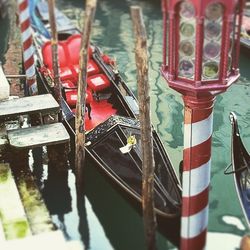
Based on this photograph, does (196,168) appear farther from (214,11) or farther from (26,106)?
(26,106)

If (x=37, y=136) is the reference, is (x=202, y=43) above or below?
above

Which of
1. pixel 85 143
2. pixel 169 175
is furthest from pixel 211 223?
pixel 85 143

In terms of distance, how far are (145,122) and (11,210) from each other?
131 cm

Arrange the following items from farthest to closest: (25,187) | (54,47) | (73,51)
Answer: (73,51) < (54,47) < (25,187)

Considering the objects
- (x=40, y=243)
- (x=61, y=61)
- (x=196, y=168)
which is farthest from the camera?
(x=61, y=61)

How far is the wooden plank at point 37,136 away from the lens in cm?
444

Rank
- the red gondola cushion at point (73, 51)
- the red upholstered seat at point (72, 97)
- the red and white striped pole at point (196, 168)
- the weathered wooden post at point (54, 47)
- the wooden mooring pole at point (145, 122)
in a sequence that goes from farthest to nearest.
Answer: the red gondola cushion at point (73, 51) < the red upholstered seat at point (72, 97) < the weathered wooden post at point (54, 47) < the wooden mooring pole at point (145, 122) < the red and white striped pole at point (196, 168)

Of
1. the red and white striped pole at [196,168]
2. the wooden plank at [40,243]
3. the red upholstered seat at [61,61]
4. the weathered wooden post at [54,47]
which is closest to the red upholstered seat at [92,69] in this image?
the red upholstered seat at [61,61]

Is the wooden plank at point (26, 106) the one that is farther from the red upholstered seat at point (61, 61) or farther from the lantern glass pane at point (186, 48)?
the lantern glass pane at point (186, 48)

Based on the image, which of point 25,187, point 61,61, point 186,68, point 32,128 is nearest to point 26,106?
point 32,128

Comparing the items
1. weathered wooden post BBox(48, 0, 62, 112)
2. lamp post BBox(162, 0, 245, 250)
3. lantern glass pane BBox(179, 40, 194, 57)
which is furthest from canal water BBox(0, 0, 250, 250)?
lantern glass pane BBox(179, 40, 194, 57)

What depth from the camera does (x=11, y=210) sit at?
3.92m

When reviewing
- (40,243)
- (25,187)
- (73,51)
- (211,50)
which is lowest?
(25,187)

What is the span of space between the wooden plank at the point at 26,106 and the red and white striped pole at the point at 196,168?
77.9 inches
